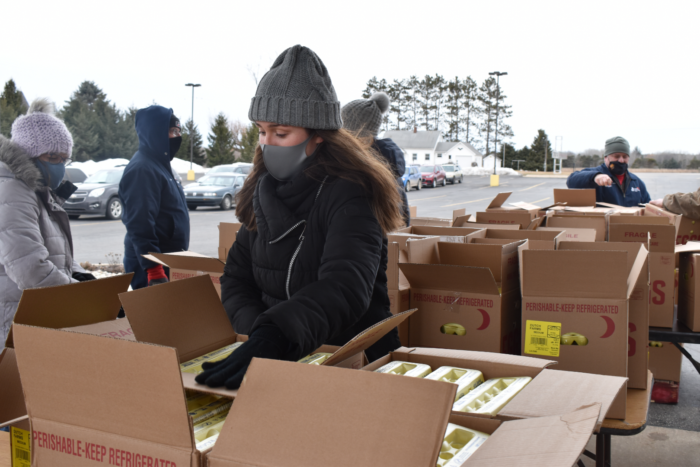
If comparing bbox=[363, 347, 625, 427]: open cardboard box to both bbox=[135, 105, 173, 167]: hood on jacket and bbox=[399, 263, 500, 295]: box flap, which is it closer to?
bbox=[399, 263, 500, 295]: box flap

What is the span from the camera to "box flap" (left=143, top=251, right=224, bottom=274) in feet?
9.30

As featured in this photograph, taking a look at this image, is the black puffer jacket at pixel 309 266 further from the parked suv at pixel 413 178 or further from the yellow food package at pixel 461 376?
the parked suv at pixel 413 178

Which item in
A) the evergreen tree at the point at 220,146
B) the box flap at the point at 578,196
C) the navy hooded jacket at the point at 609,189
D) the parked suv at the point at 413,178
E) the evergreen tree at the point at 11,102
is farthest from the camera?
the evergreen tree at the point at 220,146

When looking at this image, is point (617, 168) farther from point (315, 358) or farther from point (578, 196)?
point (315, 358)

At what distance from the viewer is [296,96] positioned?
5.12 ft

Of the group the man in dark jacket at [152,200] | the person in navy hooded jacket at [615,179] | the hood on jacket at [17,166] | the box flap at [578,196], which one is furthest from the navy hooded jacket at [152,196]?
the person in navy hooded jacket at [615,179]

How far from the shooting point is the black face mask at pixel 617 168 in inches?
220

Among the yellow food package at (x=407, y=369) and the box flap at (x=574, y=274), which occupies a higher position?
the box flap at (x=574, y=274)

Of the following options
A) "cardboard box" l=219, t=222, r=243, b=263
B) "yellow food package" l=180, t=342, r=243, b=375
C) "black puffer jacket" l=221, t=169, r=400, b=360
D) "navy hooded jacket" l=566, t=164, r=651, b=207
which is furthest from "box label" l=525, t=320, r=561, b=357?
"navy hooded jacket" l=566, t=164, r=651, b=207

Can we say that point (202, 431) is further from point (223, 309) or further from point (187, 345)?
point (223, 309)

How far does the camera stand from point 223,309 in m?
1.61

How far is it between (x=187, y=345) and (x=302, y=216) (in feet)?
1.51

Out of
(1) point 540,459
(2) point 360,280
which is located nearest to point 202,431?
(2) point 360,280

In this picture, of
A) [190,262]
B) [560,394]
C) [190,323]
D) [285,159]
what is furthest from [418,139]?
[560,394]
